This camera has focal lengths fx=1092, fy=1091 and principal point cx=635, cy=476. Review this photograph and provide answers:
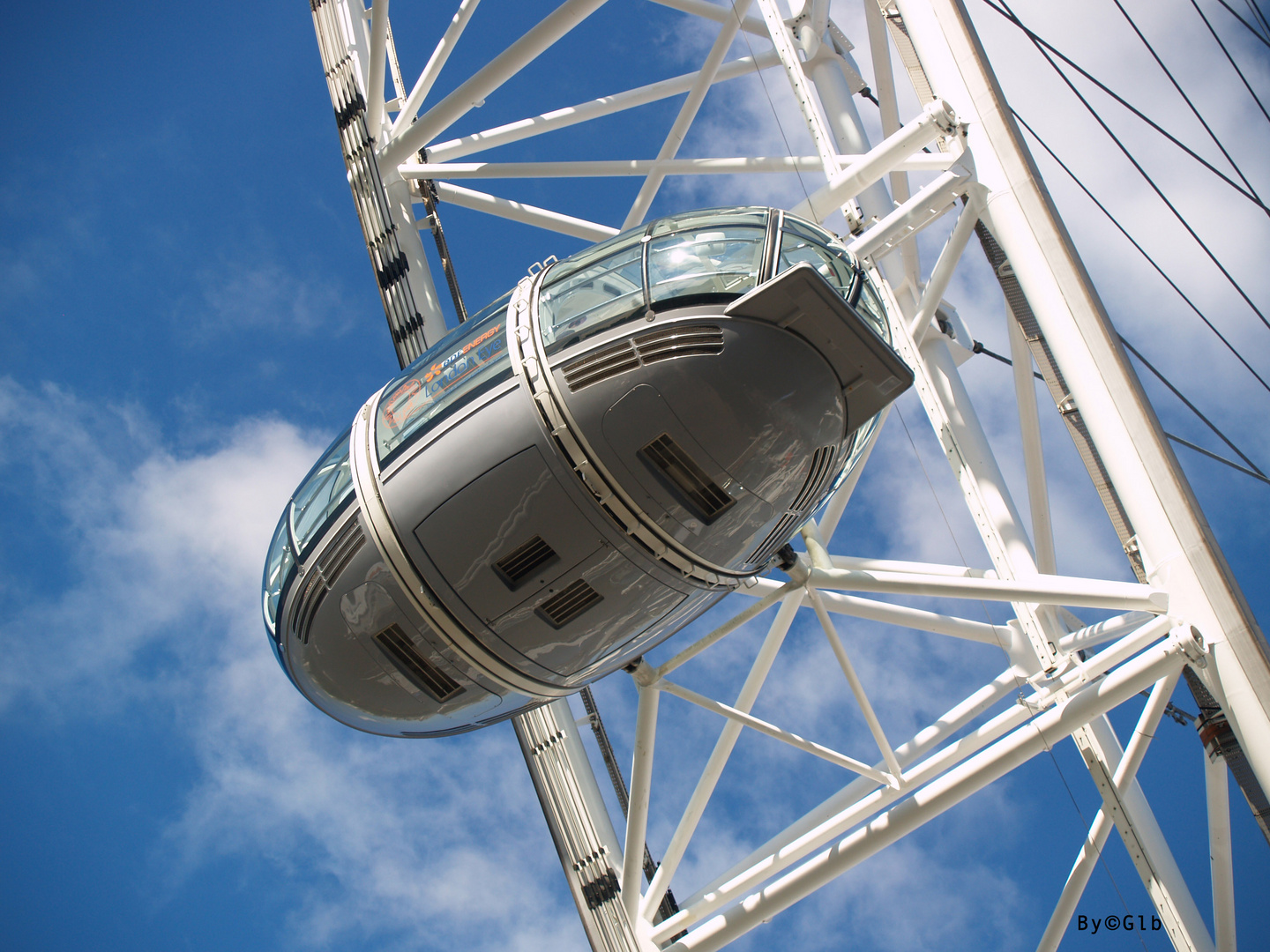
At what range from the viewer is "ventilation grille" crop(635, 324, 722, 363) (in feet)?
19.5

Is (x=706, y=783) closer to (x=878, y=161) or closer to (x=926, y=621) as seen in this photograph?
(x=926, y=621)

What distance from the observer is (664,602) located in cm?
659

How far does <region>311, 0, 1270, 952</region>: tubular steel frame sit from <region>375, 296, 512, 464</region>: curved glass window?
10.1 ft

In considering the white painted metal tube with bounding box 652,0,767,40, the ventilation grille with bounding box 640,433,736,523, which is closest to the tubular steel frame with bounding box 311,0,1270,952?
the white painted metal tube with bounding box 652,0,767,40

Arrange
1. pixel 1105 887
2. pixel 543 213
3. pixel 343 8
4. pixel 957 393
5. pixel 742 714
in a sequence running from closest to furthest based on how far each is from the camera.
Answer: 1. pixel 742 714
2. pixel 957 393
3. pixel 543 213
4. pixel 343 8
5. pixel 1105 887

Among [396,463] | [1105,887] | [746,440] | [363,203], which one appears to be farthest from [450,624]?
[1105,887]

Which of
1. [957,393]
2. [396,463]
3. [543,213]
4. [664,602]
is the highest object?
[543,213]

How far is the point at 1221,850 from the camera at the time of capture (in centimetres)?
884

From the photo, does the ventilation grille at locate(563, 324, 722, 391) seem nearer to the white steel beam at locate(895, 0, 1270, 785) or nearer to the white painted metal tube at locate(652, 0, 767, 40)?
the white steel beam at locate(895, 0, 1270, 785)

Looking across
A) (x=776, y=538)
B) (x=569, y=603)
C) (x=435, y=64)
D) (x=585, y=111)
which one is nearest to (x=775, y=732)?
(x=776, y=538)

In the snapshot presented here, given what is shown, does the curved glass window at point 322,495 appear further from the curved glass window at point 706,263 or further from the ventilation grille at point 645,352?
the curved glass window at point 706,263

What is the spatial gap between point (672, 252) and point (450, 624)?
2.56 m

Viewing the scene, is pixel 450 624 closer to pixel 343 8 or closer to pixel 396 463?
pixel 396 463

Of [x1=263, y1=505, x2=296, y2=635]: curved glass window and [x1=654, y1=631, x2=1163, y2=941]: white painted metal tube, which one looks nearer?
[x1=263, y1=505, x2=296, y2=635]: curved glass window
